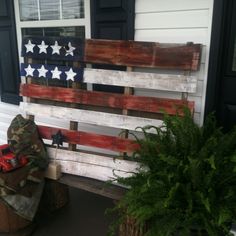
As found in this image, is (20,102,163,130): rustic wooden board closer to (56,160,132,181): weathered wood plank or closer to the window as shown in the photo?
(56,160,132,181): weathered wood plank

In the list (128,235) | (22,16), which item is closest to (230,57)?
(128,235)

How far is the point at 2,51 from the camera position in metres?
3.33

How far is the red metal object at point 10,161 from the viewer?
2.21 metres

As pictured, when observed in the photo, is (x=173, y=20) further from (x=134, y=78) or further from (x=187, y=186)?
(x=187, y=186)

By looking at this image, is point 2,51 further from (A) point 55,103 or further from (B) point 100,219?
(B) point 100,219

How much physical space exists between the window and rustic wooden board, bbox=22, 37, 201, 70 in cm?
32

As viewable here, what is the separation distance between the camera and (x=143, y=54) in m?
2.24

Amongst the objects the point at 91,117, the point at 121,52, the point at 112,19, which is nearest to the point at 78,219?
the point at 91,117

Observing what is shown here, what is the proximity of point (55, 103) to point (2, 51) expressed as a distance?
120cm

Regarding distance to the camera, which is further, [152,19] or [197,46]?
[152,19]

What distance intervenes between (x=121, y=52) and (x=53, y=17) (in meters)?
0.97

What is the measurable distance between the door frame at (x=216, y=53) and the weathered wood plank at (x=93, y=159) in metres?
0.72

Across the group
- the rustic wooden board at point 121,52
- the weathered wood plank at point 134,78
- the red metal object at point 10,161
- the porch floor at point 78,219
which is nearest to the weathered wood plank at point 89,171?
the red metal object at point 10,161

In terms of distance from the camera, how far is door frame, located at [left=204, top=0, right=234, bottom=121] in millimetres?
2037
